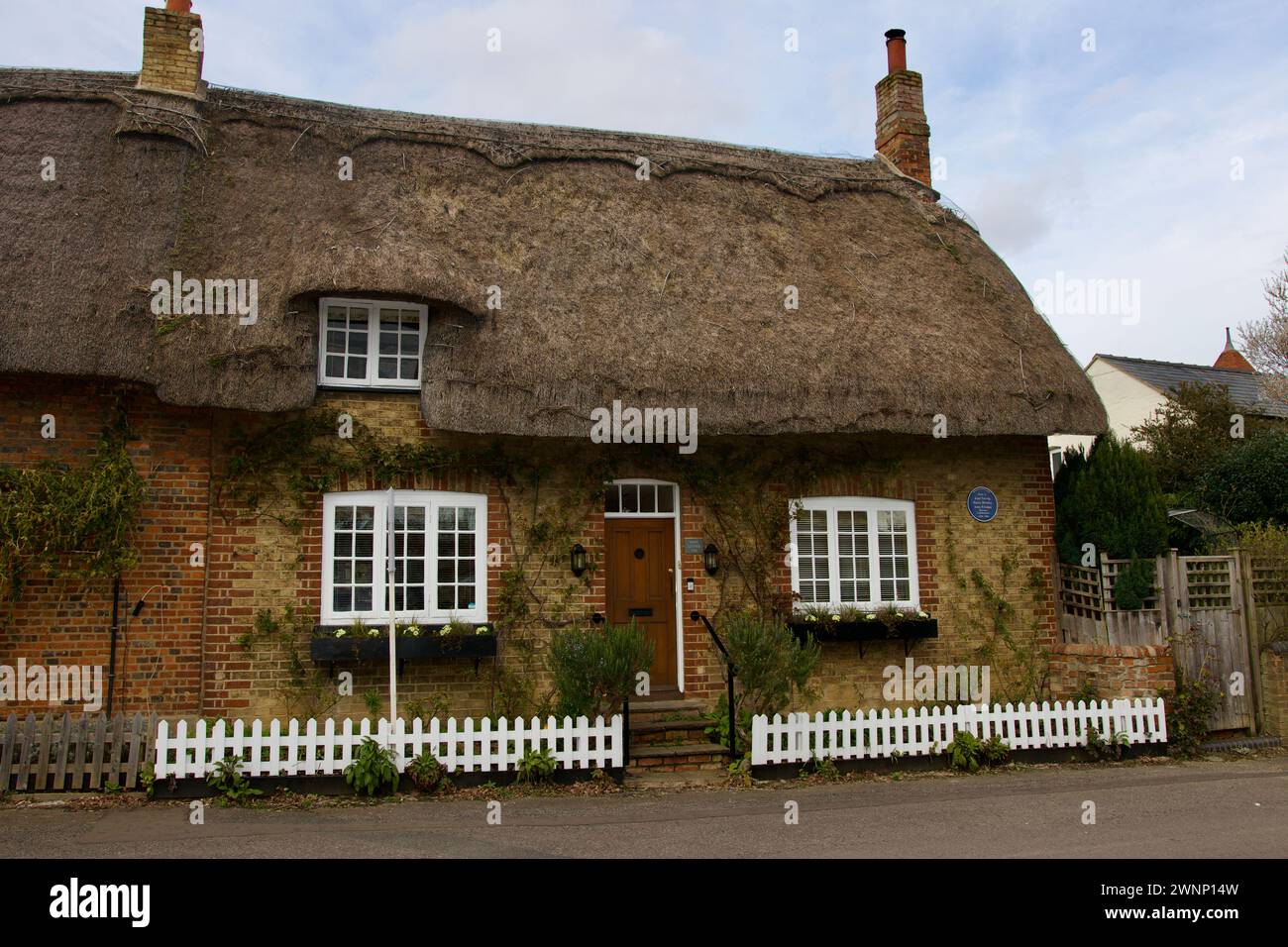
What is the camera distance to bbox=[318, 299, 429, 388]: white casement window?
31.4 feet

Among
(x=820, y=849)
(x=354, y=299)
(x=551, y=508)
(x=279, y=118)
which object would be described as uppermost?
(x=279, y=118)

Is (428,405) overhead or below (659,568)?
overhead

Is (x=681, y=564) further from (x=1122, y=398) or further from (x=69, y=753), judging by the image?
(x=1122, y=398)

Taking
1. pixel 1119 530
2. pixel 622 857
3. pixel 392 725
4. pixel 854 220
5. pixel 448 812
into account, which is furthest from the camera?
pixel 854 220

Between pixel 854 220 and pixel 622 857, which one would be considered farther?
pixel 854 220

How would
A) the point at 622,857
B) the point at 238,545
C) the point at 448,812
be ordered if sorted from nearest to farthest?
the point at 622,857
the point at 448,812
the point at 238,545

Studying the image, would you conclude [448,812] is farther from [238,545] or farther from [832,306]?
[832,306]

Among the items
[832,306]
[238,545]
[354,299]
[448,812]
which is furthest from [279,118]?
[448,812]

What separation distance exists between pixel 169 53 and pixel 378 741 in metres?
8.60

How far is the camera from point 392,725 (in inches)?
324

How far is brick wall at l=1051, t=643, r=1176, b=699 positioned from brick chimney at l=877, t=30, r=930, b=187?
24.4 feet

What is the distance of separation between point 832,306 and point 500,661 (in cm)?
566

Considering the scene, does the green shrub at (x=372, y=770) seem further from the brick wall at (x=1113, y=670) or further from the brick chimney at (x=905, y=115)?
the brick chimney at (x=905, y=115)

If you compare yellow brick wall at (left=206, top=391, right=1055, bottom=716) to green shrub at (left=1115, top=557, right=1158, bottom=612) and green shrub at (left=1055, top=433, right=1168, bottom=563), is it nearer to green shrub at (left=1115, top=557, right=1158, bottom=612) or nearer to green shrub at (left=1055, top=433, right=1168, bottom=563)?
green shrub at (left=1055, top=433, right=1168, bottom=563)
